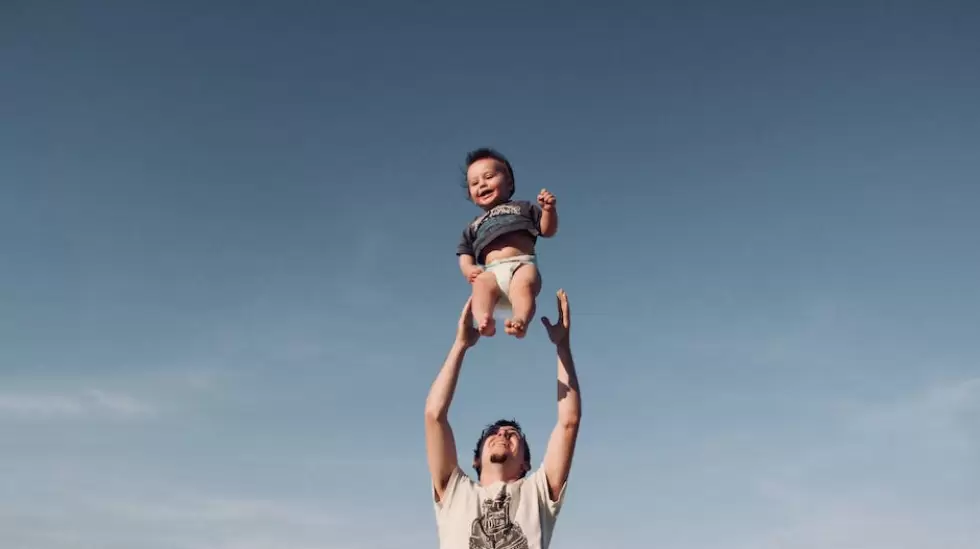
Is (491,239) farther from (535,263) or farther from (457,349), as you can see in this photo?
(457,349)

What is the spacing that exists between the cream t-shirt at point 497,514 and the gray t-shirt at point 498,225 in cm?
194

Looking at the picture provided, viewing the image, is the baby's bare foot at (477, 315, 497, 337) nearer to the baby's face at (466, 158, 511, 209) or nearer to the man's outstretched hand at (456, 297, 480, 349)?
the man's outstretched hand at (456, 297, 480, 349)

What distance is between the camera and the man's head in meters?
7.66

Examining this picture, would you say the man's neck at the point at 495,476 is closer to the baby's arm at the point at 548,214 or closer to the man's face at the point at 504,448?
the man's face at the point at 504,448

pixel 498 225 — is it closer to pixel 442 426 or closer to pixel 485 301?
pixel 485 301

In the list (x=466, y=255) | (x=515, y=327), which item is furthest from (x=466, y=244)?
(x=515, y=327)

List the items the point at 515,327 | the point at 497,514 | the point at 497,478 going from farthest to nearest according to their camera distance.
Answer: the point at 497,478 → the point at 497,514 → the point at 515,327

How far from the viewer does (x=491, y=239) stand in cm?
735

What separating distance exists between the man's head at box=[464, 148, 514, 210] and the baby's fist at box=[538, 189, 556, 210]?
2.06ft

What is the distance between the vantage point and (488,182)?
765 centimetres

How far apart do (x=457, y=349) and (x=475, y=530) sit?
1.43m

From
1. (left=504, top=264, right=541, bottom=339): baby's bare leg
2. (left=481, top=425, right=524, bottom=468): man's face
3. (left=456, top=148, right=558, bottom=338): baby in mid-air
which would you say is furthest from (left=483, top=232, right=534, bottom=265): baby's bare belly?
(left=481, top=425, right=524, bottom=468): man's face

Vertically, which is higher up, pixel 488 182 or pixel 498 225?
pixel 488 182

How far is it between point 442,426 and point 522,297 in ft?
3.99
